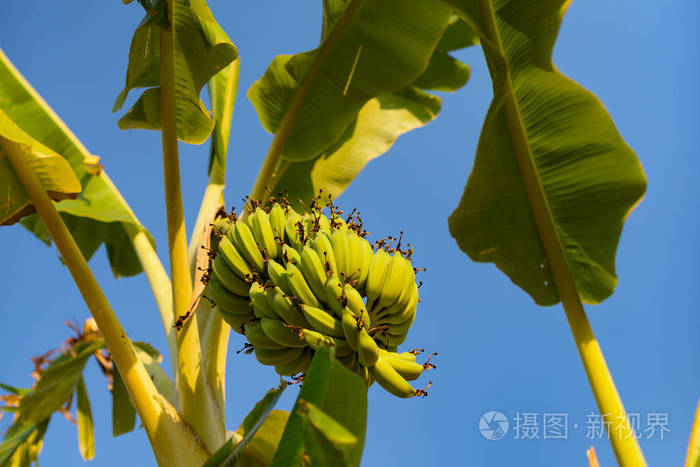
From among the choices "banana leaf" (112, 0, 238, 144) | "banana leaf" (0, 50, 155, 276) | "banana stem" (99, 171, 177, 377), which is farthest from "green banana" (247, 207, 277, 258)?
"banana leaf" (0, 50, 155, 276)

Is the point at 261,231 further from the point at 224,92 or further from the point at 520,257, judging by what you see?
the point at 224,92

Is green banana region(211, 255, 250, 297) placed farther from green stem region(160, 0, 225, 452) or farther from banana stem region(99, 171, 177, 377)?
banana stem region(99, 171, 177, 377)

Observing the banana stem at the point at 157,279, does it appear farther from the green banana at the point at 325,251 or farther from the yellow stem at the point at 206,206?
the green banana at the point at 325,251

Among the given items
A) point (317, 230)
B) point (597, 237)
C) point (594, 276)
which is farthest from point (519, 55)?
point (317, 230)

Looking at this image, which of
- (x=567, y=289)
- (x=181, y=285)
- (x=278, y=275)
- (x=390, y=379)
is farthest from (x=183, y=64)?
(x=567, y=289)

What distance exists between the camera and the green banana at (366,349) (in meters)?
1.03

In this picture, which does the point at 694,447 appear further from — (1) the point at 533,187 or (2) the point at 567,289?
(1) the point at 533,187

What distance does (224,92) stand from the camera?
8.60 feet

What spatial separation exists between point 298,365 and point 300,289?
0.25m

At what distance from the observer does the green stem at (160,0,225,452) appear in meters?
1.58

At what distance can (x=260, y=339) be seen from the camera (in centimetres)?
125

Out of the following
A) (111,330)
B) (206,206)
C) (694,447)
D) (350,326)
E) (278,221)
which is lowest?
(694,447)

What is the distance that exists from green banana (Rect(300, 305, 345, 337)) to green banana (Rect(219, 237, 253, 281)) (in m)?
0.27

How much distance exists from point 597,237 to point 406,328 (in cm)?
96
